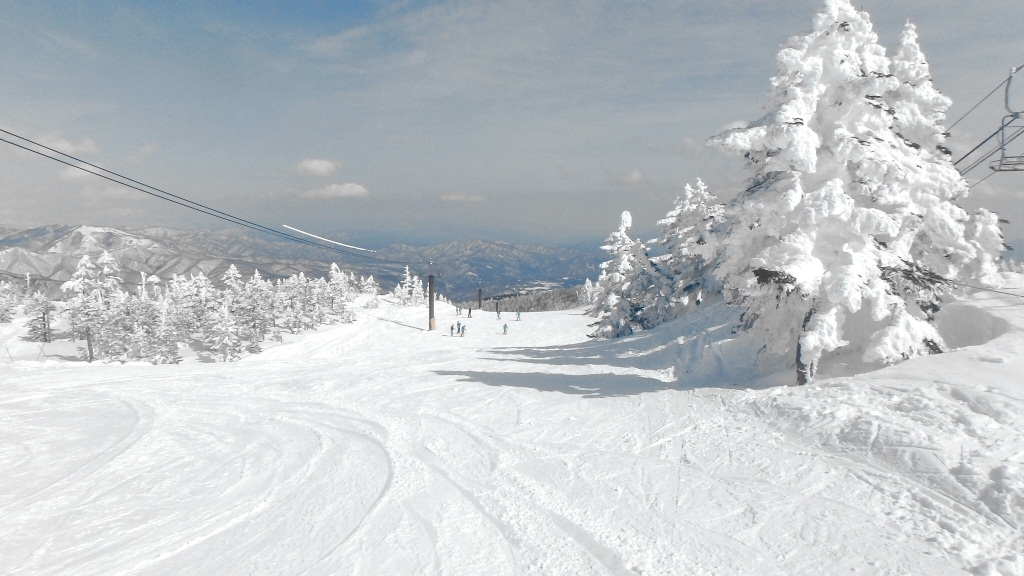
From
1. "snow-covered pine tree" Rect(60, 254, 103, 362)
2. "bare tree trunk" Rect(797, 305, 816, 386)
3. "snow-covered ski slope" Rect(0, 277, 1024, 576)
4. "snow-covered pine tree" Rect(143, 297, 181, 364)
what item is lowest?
"snow-covered pine tree" Rect(143, 297, 181, 364)

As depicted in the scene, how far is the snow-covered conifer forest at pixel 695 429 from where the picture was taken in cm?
634

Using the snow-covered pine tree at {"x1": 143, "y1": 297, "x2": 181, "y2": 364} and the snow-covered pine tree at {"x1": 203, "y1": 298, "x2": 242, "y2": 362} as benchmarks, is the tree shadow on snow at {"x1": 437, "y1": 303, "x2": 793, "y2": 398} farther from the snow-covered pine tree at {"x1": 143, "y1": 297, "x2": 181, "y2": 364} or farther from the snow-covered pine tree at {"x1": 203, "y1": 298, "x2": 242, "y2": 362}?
the snow-covered pine tree at {"x1": 143, "y1": 297, "x2": 181, "y2": 364}

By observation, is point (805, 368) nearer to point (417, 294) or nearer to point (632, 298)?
point (632, 298)

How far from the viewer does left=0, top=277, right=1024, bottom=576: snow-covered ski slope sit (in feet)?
20.1

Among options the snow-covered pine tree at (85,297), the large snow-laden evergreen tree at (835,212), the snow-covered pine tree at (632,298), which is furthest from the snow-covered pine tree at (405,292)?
the large snow-laden evergreen tree at (835,212)

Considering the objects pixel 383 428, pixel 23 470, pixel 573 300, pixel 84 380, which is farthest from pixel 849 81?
pixel 573 300

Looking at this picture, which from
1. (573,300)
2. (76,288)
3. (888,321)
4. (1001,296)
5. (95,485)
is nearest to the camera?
(95,485)

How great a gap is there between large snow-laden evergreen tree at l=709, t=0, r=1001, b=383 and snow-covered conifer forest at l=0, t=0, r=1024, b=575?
69 mm

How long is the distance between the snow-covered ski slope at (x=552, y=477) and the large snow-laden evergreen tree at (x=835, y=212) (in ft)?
4.91

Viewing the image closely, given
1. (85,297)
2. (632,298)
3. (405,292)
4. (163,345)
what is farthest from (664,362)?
(405,292)

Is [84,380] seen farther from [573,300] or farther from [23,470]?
[573,300]

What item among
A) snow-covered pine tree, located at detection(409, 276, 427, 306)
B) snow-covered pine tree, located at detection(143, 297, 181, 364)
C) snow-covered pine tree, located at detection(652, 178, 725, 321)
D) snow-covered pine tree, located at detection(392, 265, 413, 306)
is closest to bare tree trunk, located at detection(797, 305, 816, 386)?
snow-covered pine tree, located at detection(652, 178, 725, 321)

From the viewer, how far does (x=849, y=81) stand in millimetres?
12211

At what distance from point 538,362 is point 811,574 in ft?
52.8
